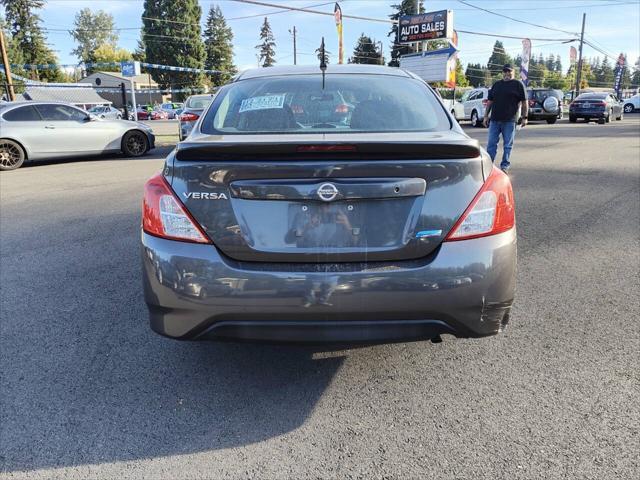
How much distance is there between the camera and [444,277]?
7.29ft

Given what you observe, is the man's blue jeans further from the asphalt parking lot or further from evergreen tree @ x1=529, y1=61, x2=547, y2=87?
evergreen tree @ x1=529, y1=61, x2=547, y2=87

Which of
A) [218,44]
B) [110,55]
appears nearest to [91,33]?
[110,55]

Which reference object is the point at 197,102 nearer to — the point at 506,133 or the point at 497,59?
the point at 506,133

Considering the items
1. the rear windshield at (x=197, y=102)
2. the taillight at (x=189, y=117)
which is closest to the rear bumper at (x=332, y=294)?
the taillight at (x=189, y=117)

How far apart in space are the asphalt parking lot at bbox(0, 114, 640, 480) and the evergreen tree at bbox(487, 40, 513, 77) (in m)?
131

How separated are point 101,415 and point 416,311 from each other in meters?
1.59

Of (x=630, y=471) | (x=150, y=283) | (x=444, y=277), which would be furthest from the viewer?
(x=150, y=283)

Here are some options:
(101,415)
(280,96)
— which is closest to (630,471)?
(101,415)

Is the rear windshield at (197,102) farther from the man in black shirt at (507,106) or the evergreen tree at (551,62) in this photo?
the evergreen tree at (551,62)

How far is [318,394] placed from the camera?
8.66ft

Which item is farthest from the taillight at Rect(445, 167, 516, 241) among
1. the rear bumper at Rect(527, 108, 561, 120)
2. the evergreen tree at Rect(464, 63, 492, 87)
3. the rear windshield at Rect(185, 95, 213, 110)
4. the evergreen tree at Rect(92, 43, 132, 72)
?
the evergreen tree at Rect(464, 63, 492, 87)

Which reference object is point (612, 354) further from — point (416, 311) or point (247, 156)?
point (247, 156)

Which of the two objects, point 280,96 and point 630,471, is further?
point 280,96

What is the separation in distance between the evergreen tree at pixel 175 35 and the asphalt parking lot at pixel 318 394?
67080mm
